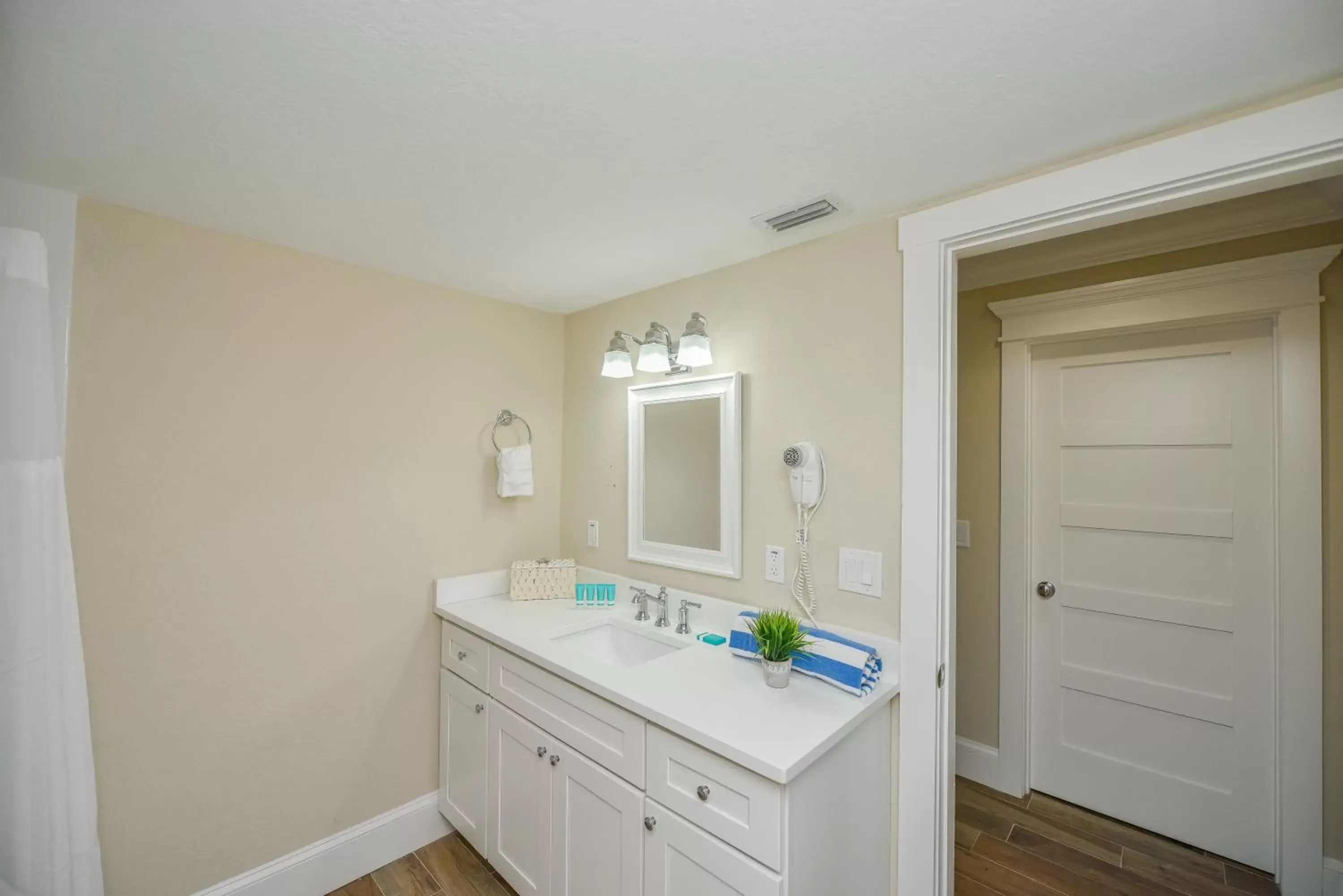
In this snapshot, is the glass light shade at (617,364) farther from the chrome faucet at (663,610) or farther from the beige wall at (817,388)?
the chrome faucet at (663,610)

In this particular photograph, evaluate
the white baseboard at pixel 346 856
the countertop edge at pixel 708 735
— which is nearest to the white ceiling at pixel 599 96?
the countertop edge at pixel 708 735

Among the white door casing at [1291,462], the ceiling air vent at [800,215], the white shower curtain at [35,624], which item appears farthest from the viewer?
the white door casing at [1291,462]

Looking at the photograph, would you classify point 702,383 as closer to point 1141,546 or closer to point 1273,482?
point 1141,546

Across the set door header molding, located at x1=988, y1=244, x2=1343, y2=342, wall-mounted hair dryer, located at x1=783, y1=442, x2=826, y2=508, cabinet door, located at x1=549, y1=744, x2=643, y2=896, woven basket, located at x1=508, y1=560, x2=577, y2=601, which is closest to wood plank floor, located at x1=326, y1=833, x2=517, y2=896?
cabinet door, located at x1=549, y1=744, x2=643, y2=896

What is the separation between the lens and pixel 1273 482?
187 cm

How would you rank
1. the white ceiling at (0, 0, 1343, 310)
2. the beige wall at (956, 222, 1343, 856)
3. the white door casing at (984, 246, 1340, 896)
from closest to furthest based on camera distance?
the white ceiling at (0, 0, 1343, 310)
the white door casing at (984, 246, 1340, 896)
the beige wall at (956, 222, 1343, 856)

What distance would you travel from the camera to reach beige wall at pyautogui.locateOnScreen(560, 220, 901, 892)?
1.55 metres

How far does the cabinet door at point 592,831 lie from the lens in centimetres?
137

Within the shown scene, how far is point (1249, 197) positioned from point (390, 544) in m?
3.19

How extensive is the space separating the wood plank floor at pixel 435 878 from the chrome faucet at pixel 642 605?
3.25ft

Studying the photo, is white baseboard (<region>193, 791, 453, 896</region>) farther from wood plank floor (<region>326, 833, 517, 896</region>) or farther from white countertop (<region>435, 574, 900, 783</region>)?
white countertop (<region>435, 574, 900, 783</region>)

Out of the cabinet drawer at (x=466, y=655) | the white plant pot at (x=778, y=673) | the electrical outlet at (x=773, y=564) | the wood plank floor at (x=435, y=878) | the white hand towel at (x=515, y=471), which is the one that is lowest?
the wood plank floor at (x=435, y=878)

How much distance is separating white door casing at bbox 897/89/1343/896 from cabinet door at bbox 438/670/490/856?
1.38 m

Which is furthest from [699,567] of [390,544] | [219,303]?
[219,303]
